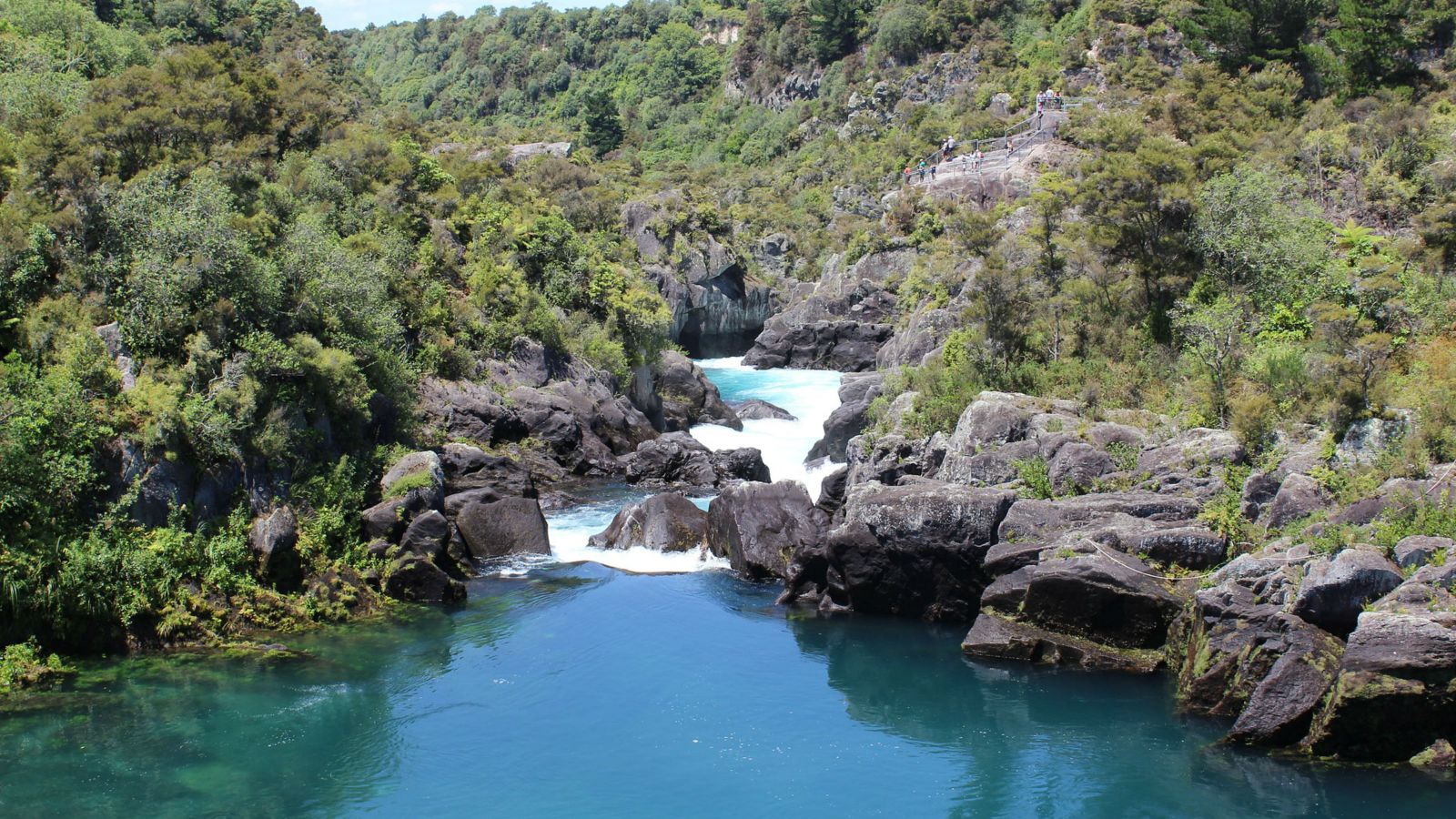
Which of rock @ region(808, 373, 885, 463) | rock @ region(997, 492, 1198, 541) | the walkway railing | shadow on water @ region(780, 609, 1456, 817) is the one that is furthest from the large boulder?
the walkway railing

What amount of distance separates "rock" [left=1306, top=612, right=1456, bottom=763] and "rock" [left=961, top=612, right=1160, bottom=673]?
4.35m

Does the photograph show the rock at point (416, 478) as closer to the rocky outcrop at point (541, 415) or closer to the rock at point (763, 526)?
the rocky outcrop at point (541, 415)

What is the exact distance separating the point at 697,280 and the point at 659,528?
3751 centimetres

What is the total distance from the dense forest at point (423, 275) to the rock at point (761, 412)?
5.03m

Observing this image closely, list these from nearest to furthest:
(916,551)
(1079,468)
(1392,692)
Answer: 1. (1392,692)
2. (916,551)
3. (1079,468)

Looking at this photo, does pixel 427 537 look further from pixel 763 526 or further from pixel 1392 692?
pixel 1392 692

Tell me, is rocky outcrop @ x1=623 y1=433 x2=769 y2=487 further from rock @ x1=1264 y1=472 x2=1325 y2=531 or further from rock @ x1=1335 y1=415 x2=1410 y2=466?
rock @ x1=1335 y1=415 x2=1410 y2=466

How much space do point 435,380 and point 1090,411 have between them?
72.5 ft

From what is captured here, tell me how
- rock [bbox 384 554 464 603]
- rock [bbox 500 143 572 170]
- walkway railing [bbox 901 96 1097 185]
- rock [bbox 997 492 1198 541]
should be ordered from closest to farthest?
rock [bbox 997 492 1198 541] → rock [bbox 384 554 464 603] → walkway railing [bbox 901 96 1097 185] → rock [bbox 500 143 572 170]

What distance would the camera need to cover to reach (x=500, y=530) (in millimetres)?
29609

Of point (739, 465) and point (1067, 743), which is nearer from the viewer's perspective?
point (1067, 743)

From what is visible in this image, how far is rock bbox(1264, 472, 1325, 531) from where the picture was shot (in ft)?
71.2

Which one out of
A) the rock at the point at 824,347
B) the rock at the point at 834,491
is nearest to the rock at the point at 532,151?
the rock at the point at 824,347

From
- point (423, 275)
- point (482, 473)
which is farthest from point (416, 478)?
point (423, 275)
